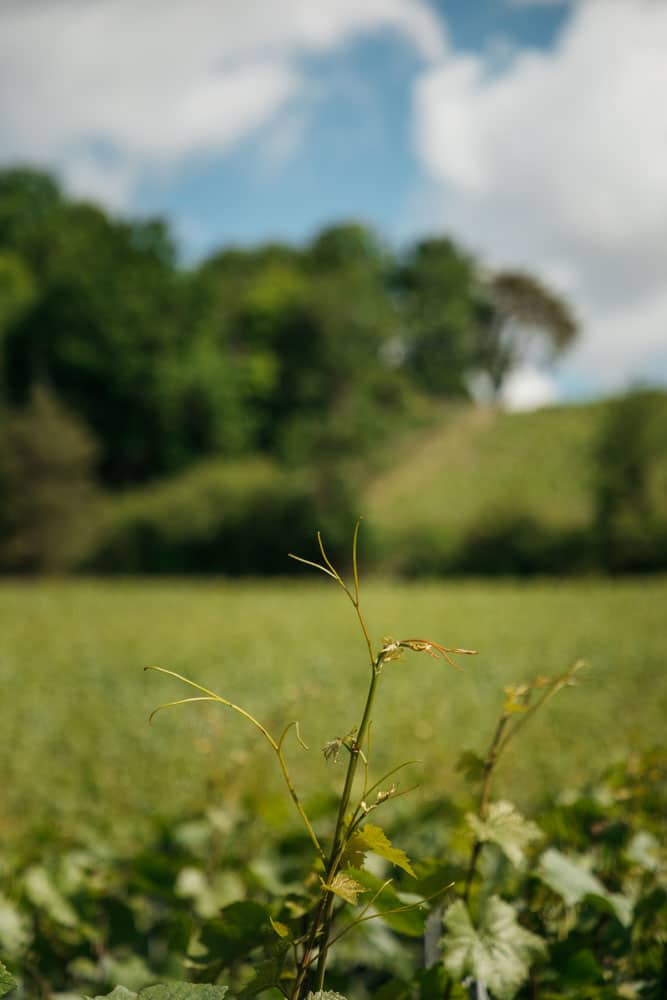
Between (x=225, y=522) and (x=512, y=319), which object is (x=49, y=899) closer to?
(x=225, y=522)

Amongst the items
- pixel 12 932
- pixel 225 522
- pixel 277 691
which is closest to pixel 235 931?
pixel 12 932

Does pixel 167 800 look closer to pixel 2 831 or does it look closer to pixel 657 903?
pixel 2 831

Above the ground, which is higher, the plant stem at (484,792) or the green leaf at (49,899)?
the plant stem at (484,792)

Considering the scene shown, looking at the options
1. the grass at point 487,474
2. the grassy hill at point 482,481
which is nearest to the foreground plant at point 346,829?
the grassy hill at point 482,481

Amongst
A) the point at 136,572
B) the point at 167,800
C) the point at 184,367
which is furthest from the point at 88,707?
the point at 184,367

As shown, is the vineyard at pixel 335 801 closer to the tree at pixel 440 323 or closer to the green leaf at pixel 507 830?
the green leaf at pixel 507 830

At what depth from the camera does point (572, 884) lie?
1052mm

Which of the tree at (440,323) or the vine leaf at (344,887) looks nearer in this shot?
the vine leaf at (344,887)

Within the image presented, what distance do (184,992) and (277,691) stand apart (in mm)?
7641

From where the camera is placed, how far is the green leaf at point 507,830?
0.88 meters

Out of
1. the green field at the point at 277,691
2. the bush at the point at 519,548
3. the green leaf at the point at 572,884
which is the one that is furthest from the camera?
the bush at the point at 519,548

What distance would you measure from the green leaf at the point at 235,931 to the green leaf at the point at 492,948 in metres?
0.21

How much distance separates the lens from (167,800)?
202 inches

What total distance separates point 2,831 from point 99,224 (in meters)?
41.8
